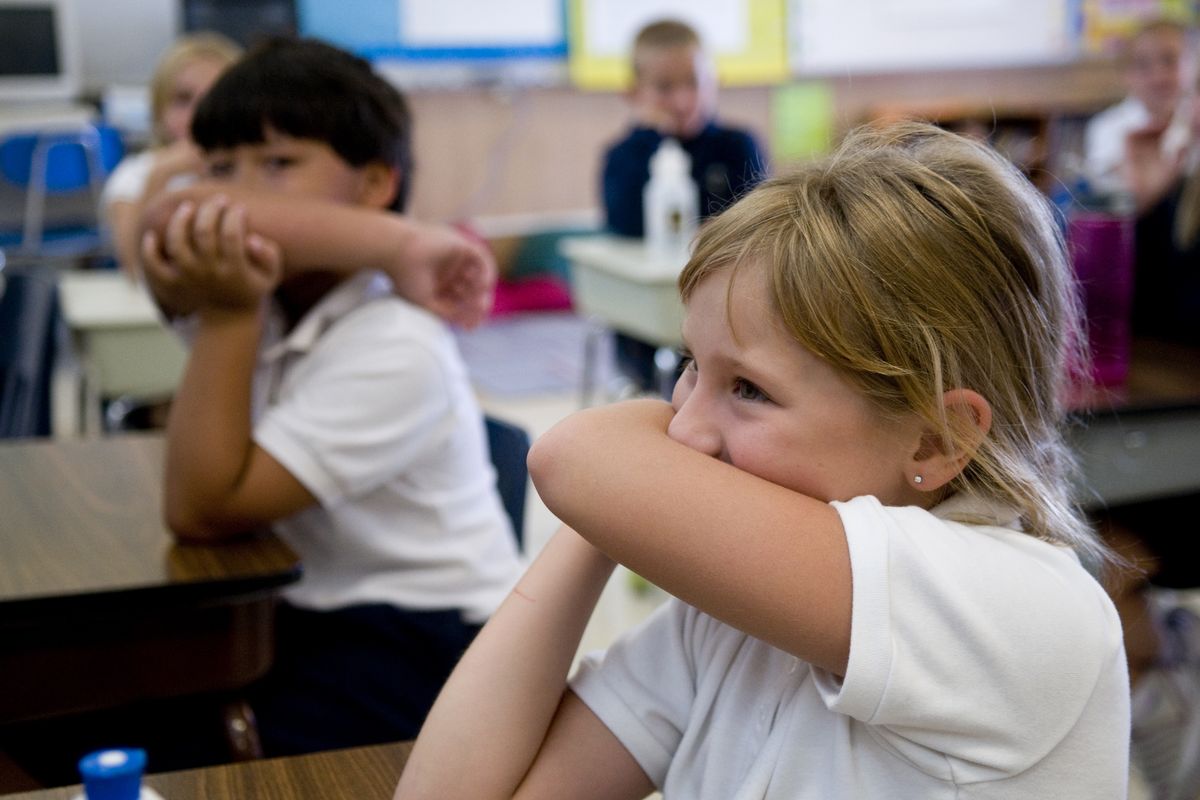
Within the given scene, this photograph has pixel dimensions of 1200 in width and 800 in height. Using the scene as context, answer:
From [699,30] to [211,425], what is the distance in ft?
18.1

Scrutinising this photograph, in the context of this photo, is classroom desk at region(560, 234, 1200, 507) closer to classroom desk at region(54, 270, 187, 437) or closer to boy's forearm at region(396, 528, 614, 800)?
boy's forearm at region(396, 528, 614, 800)

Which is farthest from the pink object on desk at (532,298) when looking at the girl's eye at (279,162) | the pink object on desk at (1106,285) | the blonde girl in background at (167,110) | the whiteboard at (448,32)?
the girl's eye at (279,162)

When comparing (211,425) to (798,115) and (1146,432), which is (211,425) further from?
(798,115)

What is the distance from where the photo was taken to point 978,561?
637 millimetres

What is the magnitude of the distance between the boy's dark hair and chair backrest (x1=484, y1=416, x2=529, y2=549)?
0.35m

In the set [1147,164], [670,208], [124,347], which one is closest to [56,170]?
[124,347]

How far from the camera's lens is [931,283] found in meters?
0.68

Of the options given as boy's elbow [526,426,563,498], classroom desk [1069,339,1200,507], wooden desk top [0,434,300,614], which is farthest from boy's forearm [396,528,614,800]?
classroom desk [1069,339,1200,507]

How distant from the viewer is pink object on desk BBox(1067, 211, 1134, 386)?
1890 millimetres

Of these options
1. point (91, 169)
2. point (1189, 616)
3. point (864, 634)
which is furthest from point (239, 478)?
point (91, 169)

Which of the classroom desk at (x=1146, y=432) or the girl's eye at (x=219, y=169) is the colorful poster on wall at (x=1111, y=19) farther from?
the girl's eye at (x=219, y=169)

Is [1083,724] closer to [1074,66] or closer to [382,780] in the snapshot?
[382,780]

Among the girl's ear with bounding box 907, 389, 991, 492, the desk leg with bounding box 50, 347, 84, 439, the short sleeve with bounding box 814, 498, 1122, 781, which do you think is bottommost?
the desk leg with bounding box 50, 347, 84, 439

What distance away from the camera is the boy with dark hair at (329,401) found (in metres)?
1.24
